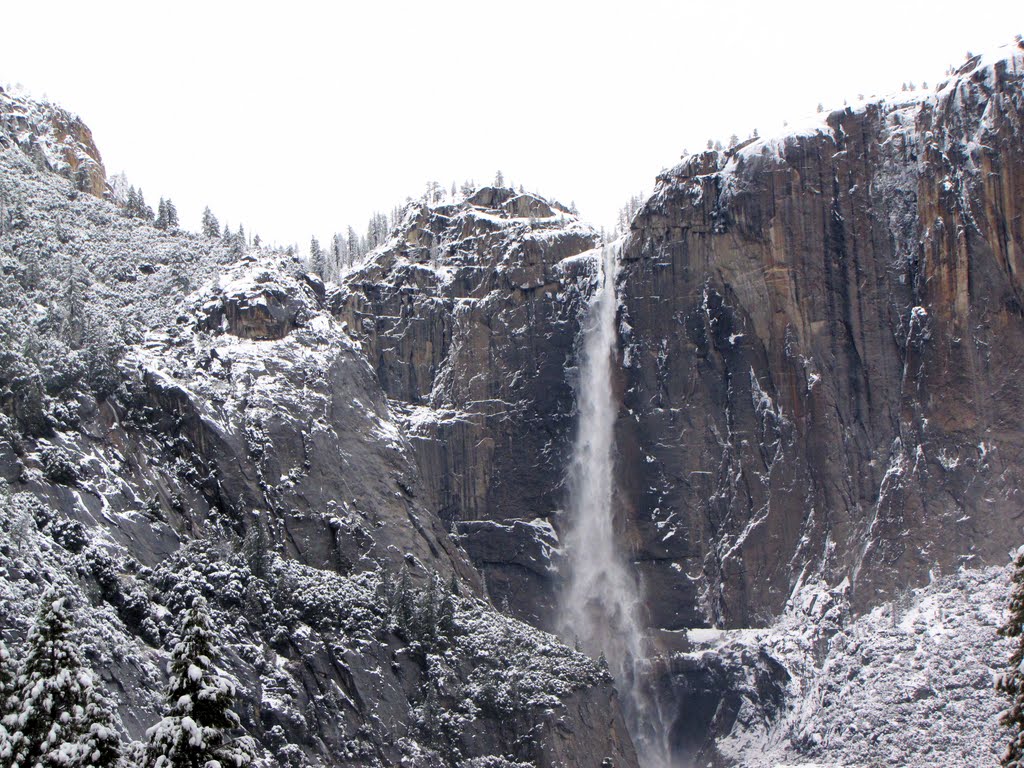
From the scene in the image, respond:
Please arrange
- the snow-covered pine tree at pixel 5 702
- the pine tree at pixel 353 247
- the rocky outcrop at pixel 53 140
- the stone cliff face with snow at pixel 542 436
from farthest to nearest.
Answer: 1. the pine tree at pixel 353 247
2. the rocky outcrop at pixel 53 140
3. the stone cliff face with snow at pixel 542 436
4. the snow-covered pine tree at pixel 5 702

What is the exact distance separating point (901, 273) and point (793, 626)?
27557mm

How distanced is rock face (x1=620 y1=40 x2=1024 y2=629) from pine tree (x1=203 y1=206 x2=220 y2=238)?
38178 mm

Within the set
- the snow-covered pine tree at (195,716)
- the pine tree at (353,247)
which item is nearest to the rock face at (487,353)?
the pine tree at (353,247)

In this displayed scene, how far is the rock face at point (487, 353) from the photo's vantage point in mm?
104812

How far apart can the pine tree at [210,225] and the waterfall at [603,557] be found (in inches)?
1339

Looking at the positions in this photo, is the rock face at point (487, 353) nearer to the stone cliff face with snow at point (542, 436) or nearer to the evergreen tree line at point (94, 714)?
the stone cliff face with snow at point (542, 436)

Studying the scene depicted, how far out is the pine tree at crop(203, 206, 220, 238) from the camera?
116625 millimetres

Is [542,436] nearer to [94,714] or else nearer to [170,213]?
[170,213]

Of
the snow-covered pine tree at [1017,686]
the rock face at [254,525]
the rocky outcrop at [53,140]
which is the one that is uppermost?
the rocky outcrop at [53,140]

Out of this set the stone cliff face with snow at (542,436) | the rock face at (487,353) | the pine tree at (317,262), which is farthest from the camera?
the pine tree at (317,262)

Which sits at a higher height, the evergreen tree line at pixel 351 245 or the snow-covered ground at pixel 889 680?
the evergreen tree line at pixel 351 245

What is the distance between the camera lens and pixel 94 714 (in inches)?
1187

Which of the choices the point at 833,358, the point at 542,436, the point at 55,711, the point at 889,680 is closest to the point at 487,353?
the point at 542,436

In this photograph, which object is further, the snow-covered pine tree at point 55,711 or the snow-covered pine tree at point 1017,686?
the snow-covered pine tree at point 1017,686
